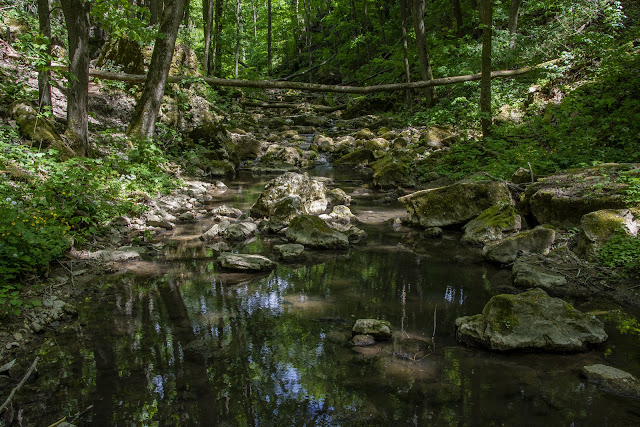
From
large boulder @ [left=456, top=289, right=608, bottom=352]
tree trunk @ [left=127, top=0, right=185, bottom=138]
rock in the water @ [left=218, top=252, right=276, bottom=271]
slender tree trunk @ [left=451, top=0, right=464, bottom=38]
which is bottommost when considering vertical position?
large boulder @ [left=456, top=289, right=608, bottom=352]

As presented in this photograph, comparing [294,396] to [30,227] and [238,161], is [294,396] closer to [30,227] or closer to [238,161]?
[30,227]

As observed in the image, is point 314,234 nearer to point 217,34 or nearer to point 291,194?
point 291,194

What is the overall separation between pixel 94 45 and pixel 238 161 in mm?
9023

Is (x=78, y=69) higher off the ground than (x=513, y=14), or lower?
lower

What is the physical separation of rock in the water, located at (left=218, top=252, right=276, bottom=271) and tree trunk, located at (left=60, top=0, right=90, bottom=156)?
14.7 ft

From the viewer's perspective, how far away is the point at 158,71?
10.1m

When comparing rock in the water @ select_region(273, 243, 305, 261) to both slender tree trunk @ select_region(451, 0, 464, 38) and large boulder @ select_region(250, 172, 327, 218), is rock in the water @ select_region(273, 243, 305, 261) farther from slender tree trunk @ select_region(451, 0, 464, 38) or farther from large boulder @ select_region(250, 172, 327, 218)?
slender tree trunk @ select_region(451, 0, 464, 38)

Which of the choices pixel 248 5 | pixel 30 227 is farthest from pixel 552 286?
pixel 248 5

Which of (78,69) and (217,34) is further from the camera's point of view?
(217,34)

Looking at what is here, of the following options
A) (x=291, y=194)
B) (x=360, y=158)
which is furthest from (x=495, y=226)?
(x=360, y=158)

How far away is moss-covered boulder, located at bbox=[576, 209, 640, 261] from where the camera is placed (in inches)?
221

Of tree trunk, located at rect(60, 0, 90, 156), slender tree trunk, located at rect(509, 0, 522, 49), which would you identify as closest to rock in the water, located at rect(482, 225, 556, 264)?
tree trunk, located at rect(60, 0, 90, 156)

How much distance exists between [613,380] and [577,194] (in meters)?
3.99

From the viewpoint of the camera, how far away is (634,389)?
3.22 metres
